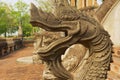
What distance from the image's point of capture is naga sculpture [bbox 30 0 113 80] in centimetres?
182

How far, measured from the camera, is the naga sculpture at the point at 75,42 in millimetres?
1822

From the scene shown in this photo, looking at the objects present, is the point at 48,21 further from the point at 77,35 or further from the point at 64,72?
the point at 64,72

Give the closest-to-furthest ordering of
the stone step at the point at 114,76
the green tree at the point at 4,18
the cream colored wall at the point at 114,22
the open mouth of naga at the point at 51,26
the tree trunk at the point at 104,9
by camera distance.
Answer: the open mouth of naga at the point at 51,26
the stone step at the point at 114,76
the cream colored wall at the point at 114,22
the tree trunk at the point at 104,9
the green tree at the point at 4,18

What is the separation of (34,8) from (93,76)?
77 cm

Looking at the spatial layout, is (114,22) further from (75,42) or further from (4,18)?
(4,18)

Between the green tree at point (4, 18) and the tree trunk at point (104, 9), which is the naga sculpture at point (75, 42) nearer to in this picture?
the tree trunk at point (104, 9)

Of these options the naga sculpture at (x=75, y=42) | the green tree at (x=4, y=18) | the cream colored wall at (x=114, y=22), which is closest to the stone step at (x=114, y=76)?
the cream colored wall at (x=114, y=22)

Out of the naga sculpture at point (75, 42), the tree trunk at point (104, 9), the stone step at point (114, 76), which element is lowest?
the stone step at point (114, 76)

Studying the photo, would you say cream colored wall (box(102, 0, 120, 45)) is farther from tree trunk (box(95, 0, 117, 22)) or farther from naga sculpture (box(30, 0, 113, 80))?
naga sculpture (box(30, 0, 113, 80))

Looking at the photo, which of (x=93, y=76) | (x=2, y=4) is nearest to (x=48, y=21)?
(x=93, y=76)

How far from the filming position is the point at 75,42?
1.90 metres

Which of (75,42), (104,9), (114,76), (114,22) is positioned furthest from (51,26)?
(104,9)

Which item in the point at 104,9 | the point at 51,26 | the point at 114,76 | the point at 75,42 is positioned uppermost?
the point at 104,9

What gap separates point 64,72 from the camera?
1.93 meters
